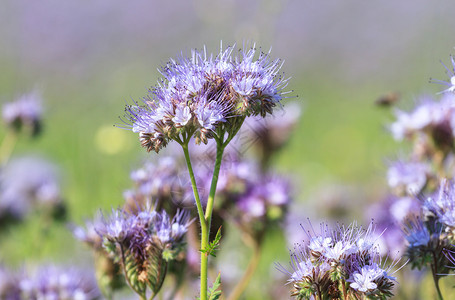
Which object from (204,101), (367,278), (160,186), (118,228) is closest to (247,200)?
(160,186)

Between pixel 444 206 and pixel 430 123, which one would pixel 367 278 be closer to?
pixel 444 206

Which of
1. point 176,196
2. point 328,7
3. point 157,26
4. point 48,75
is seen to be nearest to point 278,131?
point 176,196

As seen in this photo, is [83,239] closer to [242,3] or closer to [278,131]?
[278,131]

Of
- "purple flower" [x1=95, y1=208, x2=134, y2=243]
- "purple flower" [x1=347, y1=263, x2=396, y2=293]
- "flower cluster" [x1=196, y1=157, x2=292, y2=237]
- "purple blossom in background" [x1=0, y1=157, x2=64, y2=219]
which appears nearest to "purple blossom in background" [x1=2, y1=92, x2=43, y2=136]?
"purple blossom in background" [x1=0, y1=157, x2=64, y2=219]

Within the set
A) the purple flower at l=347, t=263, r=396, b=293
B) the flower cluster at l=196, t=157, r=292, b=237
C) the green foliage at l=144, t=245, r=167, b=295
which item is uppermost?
the flower cluster at l=196, t=157, r=292, b=237

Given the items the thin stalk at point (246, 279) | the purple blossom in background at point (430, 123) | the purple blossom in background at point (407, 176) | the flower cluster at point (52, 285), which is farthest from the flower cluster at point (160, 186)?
the purple blossom in background at point (430, 123)

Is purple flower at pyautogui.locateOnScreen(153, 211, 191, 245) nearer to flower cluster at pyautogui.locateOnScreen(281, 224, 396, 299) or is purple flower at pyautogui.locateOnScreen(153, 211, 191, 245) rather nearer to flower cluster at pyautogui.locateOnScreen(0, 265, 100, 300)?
flower cluster at pyautogui.locateOnScreen(281, 224, 396, 299)
